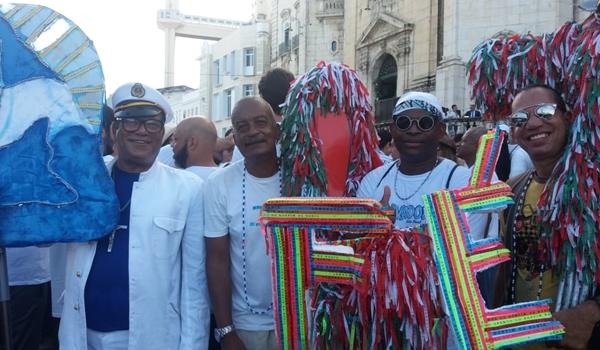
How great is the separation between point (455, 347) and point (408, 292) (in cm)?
30

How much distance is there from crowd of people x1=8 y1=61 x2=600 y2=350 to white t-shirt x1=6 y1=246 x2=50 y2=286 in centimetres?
85

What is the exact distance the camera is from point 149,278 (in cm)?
233

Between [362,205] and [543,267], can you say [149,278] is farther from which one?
[543,267]

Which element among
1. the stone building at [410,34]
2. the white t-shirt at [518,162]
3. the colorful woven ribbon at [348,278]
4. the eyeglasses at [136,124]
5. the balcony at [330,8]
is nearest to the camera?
the colorful woven ribbon at [348,278]

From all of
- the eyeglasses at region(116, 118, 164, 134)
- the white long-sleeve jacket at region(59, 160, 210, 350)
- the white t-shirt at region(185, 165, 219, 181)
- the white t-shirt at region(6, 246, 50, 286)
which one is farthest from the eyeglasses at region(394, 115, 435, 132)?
the white t-shirt at region(6, 246, 50, 286)

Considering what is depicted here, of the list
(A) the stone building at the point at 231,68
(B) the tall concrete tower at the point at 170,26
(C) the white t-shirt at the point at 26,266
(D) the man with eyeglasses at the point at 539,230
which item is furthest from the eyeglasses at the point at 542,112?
(B) the tall concrete tower at the point at 170,26

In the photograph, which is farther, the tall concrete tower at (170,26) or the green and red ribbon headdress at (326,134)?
the tall concrete tower at (170,26)

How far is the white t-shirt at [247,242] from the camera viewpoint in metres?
2.39

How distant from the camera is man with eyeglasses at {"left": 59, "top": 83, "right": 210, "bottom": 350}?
2303 millimetres

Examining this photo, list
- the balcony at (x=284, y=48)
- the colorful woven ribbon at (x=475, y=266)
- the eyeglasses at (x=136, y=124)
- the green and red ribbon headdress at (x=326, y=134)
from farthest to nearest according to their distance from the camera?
the balcony at (x=284, y=48)
the eyeglasses at (x=136, y=124)
the green and red ribbon headdress at (x=326, y=134)
the colorful woven ribbon at (x=475, y=266)

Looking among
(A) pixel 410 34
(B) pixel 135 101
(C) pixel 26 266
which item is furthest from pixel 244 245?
(A) pixel 410 34

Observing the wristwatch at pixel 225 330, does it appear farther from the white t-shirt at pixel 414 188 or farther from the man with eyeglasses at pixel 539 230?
the man with eyeglasses at pixel 539 230

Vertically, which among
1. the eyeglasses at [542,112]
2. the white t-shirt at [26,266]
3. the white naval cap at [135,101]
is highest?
the white naval cap at [135,101]

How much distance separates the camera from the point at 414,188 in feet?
7.24
